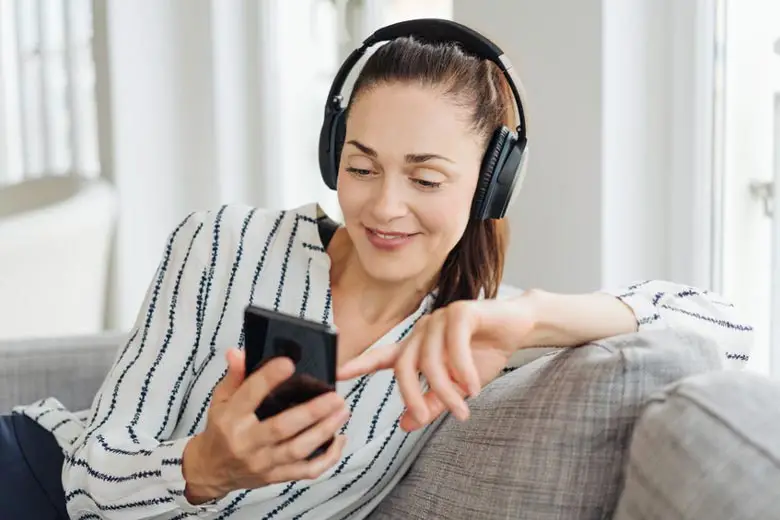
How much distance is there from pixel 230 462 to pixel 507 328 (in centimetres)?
26

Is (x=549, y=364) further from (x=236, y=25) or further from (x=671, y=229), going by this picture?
(x=236, y=25)

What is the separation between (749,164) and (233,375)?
93cm

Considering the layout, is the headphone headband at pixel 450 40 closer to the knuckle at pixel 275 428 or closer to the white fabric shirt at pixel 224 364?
the white fabric shirt at pixel 224 364

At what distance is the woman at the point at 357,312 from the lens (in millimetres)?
863

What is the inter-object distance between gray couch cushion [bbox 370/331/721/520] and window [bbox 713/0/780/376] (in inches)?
24.1

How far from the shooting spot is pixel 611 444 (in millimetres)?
804

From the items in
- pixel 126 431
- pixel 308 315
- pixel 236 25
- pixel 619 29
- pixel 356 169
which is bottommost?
pixel 126 431

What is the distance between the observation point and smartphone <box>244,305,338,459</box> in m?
0.69

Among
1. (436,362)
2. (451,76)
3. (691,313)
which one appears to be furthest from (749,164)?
(436,362)

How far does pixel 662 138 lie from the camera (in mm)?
1467

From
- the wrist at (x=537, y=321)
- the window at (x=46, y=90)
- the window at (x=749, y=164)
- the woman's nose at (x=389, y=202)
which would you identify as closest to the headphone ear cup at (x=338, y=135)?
the woman's nose at (x=389, y=202)

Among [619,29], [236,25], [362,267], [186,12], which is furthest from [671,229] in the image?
[186,12]

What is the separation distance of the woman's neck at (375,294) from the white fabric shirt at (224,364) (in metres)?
0.02

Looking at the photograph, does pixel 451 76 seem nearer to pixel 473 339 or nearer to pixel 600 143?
pixel 473 339
